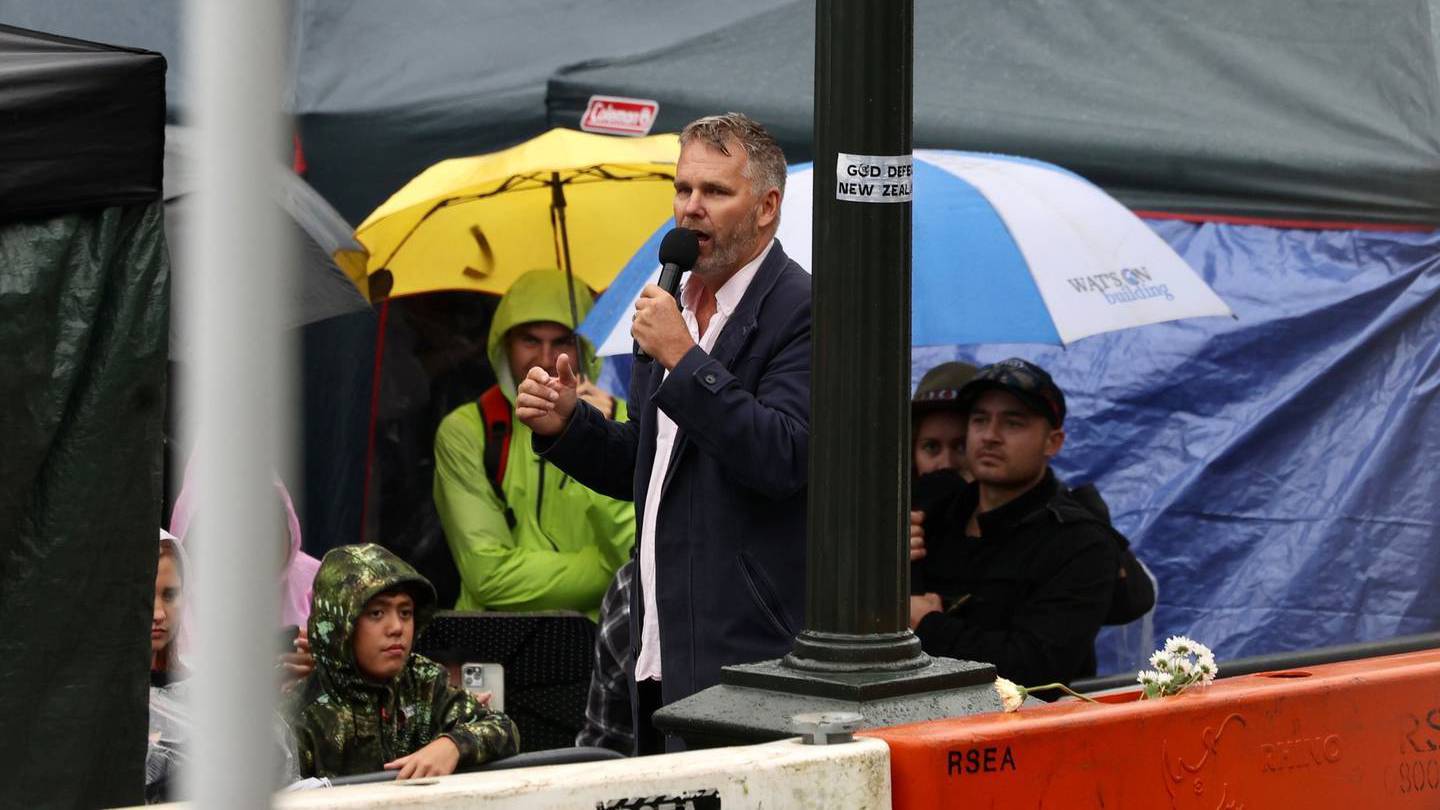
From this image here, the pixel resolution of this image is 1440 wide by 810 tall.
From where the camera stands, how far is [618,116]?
9.47 metres

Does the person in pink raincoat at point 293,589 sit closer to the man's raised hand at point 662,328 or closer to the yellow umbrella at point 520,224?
the man's raised hand at point 662,328

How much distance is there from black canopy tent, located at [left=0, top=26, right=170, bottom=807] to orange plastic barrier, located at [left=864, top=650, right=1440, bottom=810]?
212cm

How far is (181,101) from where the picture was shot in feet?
30.0

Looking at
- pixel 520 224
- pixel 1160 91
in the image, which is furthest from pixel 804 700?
pixel 1160 91

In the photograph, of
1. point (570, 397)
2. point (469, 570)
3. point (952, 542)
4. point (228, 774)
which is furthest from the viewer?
point (469, 570)

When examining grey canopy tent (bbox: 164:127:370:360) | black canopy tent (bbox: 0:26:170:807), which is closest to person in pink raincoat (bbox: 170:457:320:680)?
grey canopy tent (bbox: 164:127:370:360)

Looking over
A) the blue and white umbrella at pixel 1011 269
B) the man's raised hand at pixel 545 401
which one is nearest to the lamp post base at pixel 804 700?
the man's raised hand at pixel 545 401

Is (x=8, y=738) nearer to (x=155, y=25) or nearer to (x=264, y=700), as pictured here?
(x=264, y=700)

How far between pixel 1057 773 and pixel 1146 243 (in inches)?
170

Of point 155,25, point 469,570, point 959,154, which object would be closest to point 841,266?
point 469,570

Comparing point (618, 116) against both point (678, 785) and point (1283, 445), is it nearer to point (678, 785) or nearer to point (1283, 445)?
point (1283, 445)

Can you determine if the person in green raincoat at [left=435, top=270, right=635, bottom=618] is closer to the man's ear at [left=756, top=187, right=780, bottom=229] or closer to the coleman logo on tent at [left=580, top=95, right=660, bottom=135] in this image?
the coleman logo on tent at [left=580, top=95, right=660, bottom=135]

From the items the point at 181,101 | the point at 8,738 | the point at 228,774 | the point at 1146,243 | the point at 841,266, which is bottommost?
the point at 8,738

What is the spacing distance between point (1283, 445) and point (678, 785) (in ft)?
22.1
